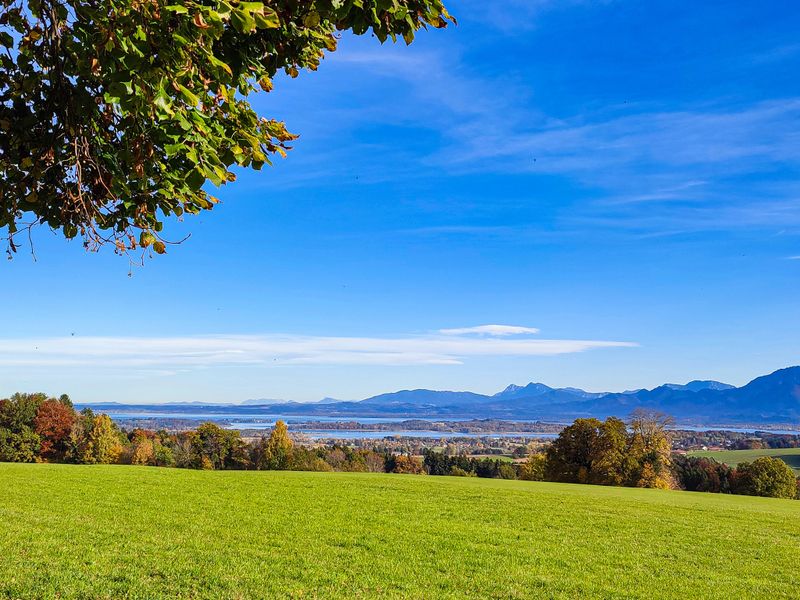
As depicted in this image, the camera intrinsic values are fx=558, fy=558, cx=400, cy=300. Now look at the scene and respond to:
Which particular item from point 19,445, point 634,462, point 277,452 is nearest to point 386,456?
point 277,452

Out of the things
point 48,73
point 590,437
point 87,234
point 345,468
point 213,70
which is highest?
point 48,73

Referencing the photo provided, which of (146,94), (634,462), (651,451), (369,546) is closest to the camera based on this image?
(146,94)

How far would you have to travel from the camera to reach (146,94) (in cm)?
300

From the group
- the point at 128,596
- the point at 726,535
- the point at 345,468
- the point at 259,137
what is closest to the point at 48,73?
the point at 259,137

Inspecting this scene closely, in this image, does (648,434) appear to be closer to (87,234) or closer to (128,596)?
(128,596)

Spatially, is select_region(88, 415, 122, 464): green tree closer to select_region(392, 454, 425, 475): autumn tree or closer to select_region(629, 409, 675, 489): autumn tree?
select_region(392, 454, 425, 475): autumn tree

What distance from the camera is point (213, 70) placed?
3.35 m

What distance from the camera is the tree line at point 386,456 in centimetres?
3953

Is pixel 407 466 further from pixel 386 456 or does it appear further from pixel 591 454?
pixel 591 454

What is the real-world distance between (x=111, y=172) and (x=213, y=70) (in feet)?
5.02

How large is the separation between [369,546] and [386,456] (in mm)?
50241

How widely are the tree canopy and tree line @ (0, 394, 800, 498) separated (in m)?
40.3

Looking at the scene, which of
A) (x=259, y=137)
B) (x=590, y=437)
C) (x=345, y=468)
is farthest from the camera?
(x=345, y=468)

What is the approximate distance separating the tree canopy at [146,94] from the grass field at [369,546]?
537cm
